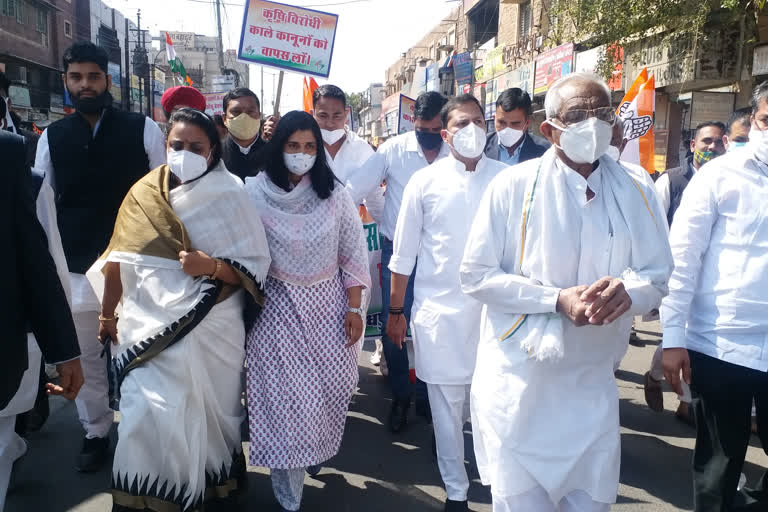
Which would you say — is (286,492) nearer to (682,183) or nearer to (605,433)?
(605,433)

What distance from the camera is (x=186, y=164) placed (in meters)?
2.83

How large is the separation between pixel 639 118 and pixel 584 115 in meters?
4.33

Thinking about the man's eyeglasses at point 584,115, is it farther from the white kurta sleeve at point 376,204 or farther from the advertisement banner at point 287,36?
the advertisement banner at point 287,36

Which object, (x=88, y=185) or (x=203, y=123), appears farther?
(x=88, y=185)

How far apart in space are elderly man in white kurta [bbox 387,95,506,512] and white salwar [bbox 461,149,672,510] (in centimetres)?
97

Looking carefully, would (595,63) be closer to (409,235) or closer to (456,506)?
(409,235)

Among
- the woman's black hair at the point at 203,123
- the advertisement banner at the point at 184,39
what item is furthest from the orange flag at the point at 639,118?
the advertisement banner at the point at 184,39

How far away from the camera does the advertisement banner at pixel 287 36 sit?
6.47 meters

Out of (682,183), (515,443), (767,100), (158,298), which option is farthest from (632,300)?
(682,183)

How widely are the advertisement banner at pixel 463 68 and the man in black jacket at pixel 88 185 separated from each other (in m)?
22.8

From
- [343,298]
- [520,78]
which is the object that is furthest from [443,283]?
[520,78]

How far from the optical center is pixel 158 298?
2.79 metres

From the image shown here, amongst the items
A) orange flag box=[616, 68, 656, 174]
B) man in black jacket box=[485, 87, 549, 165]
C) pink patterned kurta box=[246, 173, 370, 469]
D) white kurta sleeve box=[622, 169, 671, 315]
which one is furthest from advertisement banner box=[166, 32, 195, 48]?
white kurta sleeve box=[622, 169, 671, 315]

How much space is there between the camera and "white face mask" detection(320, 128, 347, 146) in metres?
4.93
